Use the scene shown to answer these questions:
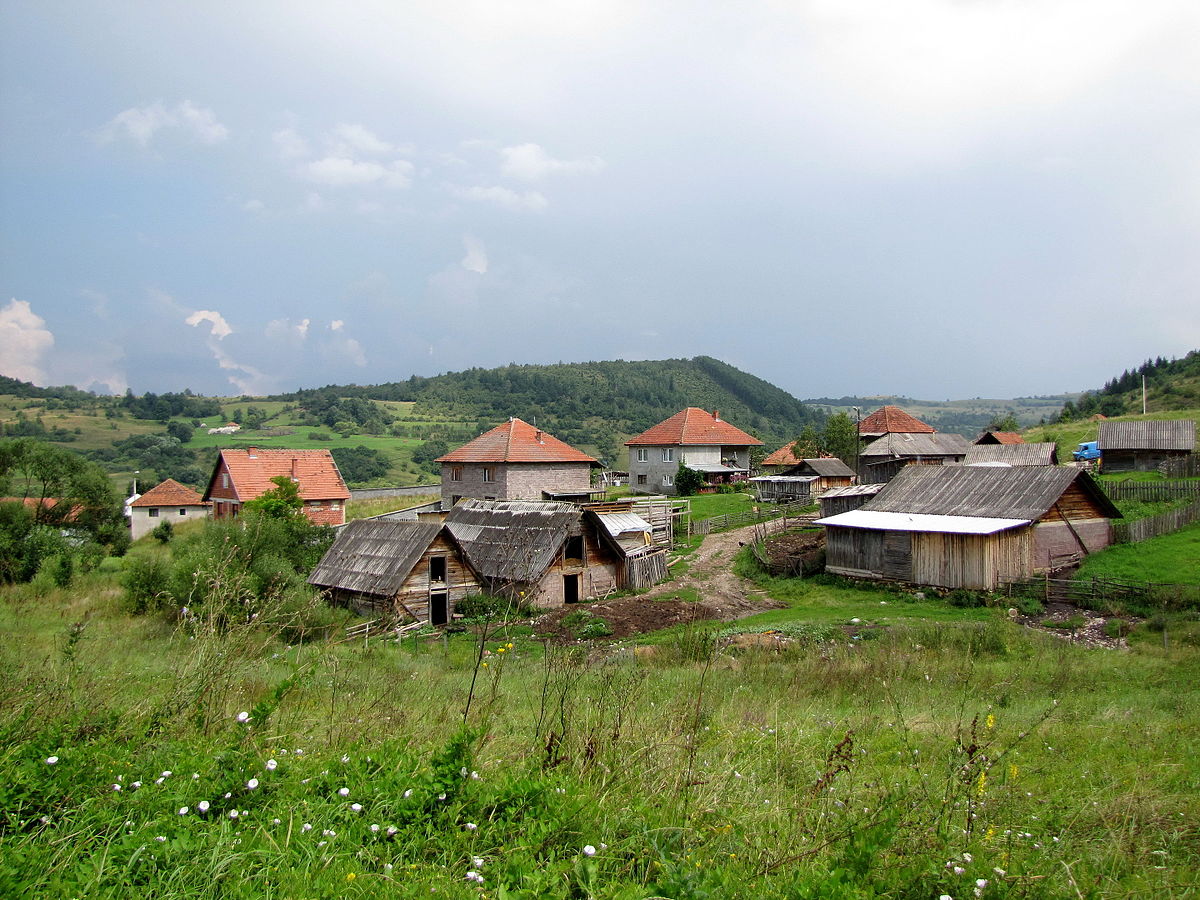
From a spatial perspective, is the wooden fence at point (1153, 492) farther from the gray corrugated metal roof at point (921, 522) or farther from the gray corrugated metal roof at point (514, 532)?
the gray corrugated metal roof at point (514, 532)

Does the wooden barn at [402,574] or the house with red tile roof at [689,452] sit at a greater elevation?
the house with red tile roof at [689,452]

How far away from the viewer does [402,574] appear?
930 inches

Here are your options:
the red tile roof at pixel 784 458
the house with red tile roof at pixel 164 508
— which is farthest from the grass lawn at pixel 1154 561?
the house with red tile roof at pixel 164 508

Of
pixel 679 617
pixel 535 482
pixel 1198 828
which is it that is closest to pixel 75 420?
pixel 535 482

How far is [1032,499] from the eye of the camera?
25.2 m

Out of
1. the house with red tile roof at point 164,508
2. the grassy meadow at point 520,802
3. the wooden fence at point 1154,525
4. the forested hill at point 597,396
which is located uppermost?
the forested hill at point 597,396

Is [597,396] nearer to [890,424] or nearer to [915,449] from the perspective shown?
[890,424]

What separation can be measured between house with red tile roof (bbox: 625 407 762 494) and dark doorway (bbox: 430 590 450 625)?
1295 inches

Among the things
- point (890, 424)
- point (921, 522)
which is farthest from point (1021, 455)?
point (921, 522)

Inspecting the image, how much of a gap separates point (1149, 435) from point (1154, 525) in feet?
66.7

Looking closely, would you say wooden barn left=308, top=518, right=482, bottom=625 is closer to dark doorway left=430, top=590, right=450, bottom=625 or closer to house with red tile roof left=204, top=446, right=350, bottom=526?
dark doorway left=430, top=590, right=450, bottom=625

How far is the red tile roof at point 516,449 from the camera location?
150 feet

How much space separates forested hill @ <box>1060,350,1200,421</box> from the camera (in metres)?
78.1

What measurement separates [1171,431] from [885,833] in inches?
2032
